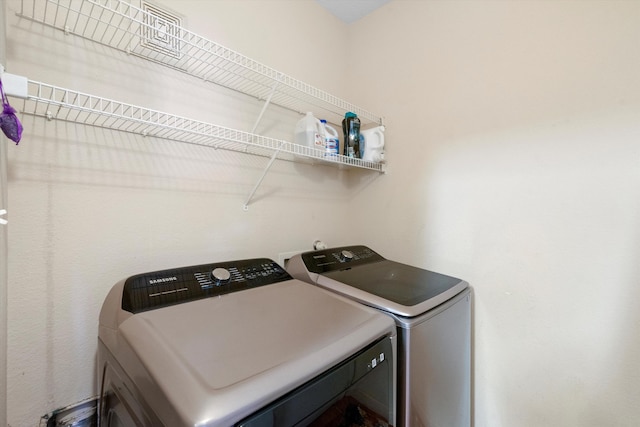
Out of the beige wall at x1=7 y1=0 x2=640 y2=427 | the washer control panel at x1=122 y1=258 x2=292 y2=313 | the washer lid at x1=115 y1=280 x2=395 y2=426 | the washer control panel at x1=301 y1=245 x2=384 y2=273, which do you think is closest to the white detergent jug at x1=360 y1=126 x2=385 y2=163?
the beige wall at x1=7 y1=0 x2=640 y2=427

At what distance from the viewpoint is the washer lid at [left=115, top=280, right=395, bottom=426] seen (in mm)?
493

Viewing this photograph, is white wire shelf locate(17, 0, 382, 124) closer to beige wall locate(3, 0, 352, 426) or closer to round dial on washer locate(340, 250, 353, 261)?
Result: beige wall locate(3, 0, 352, 426)

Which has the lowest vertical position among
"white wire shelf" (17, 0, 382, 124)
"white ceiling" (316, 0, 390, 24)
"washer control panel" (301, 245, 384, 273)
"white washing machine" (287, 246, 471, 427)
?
"white washing machine" (287, 246, 471, 427)

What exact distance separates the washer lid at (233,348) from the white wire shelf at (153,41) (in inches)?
35.7

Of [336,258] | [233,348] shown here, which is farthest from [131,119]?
[336,258]

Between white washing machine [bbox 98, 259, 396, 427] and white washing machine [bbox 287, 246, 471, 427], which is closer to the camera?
white washing machine [bbox 98, 259, 396, 427]

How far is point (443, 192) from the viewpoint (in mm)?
1544

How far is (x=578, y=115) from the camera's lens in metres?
1.13

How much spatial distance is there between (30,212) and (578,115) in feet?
6.99

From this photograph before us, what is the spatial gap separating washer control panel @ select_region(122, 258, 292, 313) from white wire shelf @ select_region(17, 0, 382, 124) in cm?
82

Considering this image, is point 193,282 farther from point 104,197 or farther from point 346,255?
point 346,255

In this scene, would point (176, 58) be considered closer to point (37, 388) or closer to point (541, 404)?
point (37, 388)

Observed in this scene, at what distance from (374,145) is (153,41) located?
1273 millimetres

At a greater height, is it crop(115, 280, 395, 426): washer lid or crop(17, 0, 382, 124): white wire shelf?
crop(17, 0, 382, 124): white wire shelf
